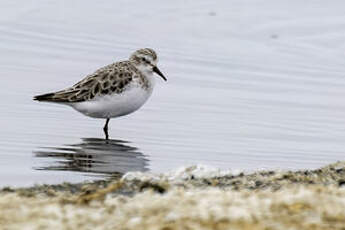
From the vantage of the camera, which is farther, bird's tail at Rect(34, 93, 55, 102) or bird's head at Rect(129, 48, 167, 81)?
bird's head at Rect(129, 48, 167, 81)

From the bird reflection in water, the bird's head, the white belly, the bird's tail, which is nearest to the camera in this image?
the bird reflection in water

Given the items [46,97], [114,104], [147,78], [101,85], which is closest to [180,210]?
[114,104]

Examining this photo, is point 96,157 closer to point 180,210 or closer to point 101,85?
point 101,85

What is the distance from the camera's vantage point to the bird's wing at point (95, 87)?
13086 millimetres

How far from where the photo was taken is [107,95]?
1316 cm

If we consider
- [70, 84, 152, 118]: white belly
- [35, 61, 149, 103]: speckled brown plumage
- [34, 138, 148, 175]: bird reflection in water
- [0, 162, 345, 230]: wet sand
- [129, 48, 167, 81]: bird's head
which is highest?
[129, 48, 167, 81]: bird's head

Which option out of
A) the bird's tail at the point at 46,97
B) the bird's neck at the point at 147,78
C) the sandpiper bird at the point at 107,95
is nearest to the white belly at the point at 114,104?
the sandpiper bird at the point at 107,95

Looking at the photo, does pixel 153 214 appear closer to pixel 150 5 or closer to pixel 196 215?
pixel 196 215

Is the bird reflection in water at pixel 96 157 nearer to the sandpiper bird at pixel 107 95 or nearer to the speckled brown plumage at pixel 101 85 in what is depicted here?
the sandpiper bird at pixel 107 95

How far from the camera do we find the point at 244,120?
13.6m

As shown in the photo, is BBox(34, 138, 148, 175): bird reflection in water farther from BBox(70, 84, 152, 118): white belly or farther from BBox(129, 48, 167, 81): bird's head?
BBox(129, 48, 167, 81): bird's head

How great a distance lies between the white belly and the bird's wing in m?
0.08

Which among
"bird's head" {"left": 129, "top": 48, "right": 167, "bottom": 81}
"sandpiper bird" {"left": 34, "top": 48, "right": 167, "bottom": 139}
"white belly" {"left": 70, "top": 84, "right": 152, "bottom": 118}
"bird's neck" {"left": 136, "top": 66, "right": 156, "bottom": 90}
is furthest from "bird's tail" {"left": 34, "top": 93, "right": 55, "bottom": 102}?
"bird's head" {"left": 129, "top": 48, "right": 167, "bottom": 81}

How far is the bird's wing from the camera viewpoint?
13.1 m
